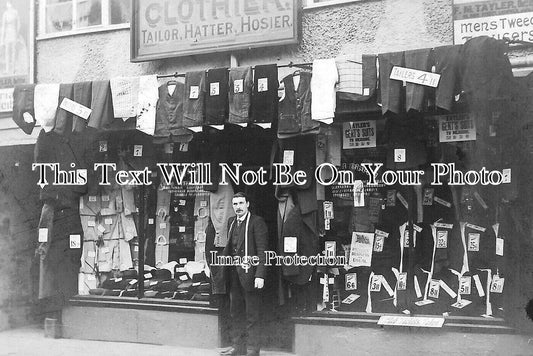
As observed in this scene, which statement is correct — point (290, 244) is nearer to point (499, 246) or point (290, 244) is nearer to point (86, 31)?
point (499, 246)

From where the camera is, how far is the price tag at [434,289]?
7.48m

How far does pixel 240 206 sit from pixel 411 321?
2350 millimetres

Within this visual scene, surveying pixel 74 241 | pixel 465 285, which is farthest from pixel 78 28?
pixel 465 285

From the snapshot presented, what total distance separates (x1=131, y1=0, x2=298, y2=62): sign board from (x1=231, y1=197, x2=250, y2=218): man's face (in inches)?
73.2

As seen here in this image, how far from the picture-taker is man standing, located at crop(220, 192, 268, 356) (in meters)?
7.74

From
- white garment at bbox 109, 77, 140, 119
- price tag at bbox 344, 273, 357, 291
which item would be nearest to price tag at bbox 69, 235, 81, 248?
white garment at bbox 109, 77, 140, 119

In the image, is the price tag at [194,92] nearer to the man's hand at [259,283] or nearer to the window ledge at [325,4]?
the window ledge at [325,4]

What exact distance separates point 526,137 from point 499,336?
6.96ft

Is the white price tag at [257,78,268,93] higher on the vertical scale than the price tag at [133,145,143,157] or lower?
higher

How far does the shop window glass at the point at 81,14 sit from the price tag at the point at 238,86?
197cm

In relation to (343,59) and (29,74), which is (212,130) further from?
(29,74)

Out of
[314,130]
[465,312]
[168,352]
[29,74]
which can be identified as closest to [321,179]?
[314,130]

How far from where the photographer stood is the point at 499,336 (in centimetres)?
699

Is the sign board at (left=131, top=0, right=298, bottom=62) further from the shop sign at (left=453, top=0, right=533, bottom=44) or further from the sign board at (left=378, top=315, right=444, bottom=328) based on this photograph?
the sign board at (left=378, top=315, right=444, bottom=328)
